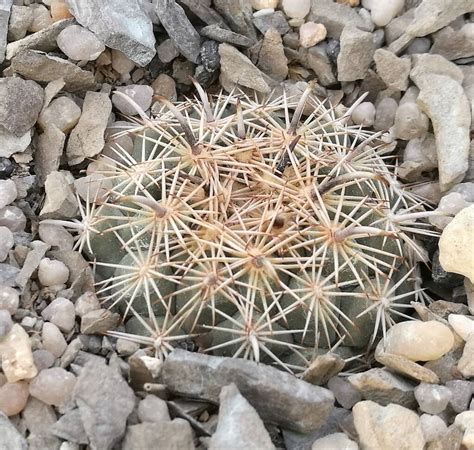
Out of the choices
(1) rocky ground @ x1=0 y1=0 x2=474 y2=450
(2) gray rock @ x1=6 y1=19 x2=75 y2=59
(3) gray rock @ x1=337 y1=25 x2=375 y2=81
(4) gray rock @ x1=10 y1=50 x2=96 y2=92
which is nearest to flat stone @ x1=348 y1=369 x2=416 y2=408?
(1) rocky ground @ x1=0 y1=0 x2=474 y2=450

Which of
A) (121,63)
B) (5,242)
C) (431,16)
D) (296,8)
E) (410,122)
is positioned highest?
(431,16)

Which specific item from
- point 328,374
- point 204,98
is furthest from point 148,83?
point 328,374

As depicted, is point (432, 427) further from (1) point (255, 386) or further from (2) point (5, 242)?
(2) point (5, 242)

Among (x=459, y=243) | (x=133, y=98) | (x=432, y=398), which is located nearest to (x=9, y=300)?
(x=133, y=98)

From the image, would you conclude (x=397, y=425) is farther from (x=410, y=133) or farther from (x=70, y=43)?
(x=70, y=43)

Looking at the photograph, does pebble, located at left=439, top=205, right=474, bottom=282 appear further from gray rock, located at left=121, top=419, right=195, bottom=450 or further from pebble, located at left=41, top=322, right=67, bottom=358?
pebble, located at left=41, top=322, right=67, bottom=358

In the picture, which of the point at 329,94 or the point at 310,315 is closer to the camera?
the point at 310,315

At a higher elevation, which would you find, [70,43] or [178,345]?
[70,43]
